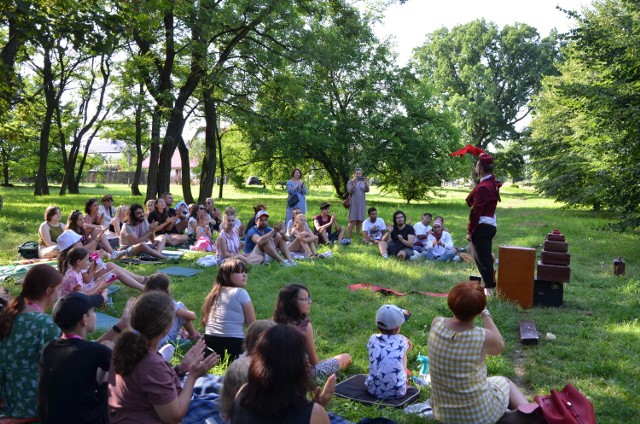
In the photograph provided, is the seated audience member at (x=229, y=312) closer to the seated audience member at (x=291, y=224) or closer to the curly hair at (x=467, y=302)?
the curly hair at (x=467, y=302)

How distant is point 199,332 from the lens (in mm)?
5984

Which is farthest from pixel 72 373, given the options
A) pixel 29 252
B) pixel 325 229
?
pixel 325 229

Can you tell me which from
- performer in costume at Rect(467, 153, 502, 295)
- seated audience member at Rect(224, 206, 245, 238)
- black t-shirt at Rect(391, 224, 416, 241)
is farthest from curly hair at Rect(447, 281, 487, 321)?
black t-shirt at Rect(391, 224, 416, 241)

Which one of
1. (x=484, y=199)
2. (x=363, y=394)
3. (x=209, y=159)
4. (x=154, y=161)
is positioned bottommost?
(x=363, y=394)

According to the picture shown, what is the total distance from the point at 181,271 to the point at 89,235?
6.15ft

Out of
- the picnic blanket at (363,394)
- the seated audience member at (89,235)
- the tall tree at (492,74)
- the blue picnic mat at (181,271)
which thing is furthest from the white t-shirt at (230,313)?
the tall tree at (492,74)

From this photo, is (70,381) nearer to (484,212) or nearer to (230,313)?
(230,313)

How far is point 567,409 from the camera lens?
3.39 m

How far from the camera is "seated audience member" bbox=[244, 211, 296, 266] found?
9823mm

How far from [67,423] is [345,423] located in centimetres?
174

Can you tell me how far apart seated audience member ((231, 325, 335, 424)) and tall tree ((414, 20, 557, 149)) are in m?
45.9

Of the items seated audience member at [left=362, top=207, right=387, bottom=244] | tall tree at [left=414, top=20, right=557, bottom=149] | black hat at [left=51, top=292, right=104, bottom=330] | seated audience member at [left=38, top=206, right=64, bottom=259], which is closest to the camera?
black hat at [left=51, top=292, right=104, bottom=330]

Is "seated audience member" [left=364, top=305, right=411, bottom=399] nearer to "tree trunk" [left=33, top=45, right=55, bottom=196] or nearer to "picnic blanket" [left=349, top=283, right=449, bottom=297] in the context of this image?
"picnic blanket" [left=349, top=283, right=449, bottom=297]

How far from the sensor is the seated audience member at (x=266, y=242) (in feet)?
32.2
